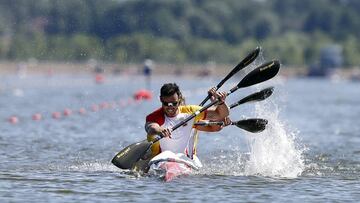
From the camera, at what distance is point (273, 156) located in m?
20.8

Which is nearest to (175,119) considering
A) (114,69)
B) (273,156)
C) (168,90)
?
(168,90)

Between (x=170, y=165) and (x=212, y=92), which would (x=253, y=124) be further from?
(x=170, y=165)

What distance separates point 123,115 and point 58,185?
2182 cm

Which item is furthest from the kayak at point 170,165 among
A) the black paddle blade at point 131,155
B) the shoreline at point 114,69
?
the shoreline at point 114,69

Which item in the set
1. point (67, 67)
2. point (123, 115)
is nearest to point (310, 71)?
point (67, 67)

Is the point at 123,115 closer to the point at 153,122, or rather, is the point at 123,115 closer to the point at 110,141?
the point at 110,141

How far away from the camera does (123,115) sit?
129 feet

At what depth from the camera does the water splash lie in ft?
65.2

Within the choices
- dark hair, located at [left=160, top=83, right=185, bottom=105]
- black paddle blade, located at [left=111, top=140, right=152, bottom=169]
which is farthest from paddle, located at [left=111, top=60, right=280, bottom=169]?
dark hair, located at [left=160, top=83, right=185, bottom=105]

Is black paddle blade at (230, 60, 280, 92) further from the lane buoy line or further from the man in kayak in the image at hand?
the lane buoy line

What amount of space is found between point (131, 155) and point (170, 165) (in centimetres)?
102

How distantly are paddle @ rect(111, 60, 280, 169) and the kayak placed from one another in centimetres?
32

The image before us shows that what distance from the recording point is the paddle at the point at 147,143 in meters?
18.7

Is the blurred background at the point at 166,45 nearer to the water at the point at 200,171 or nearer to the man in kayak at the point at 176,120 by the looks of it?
the water at the point at 200,171
